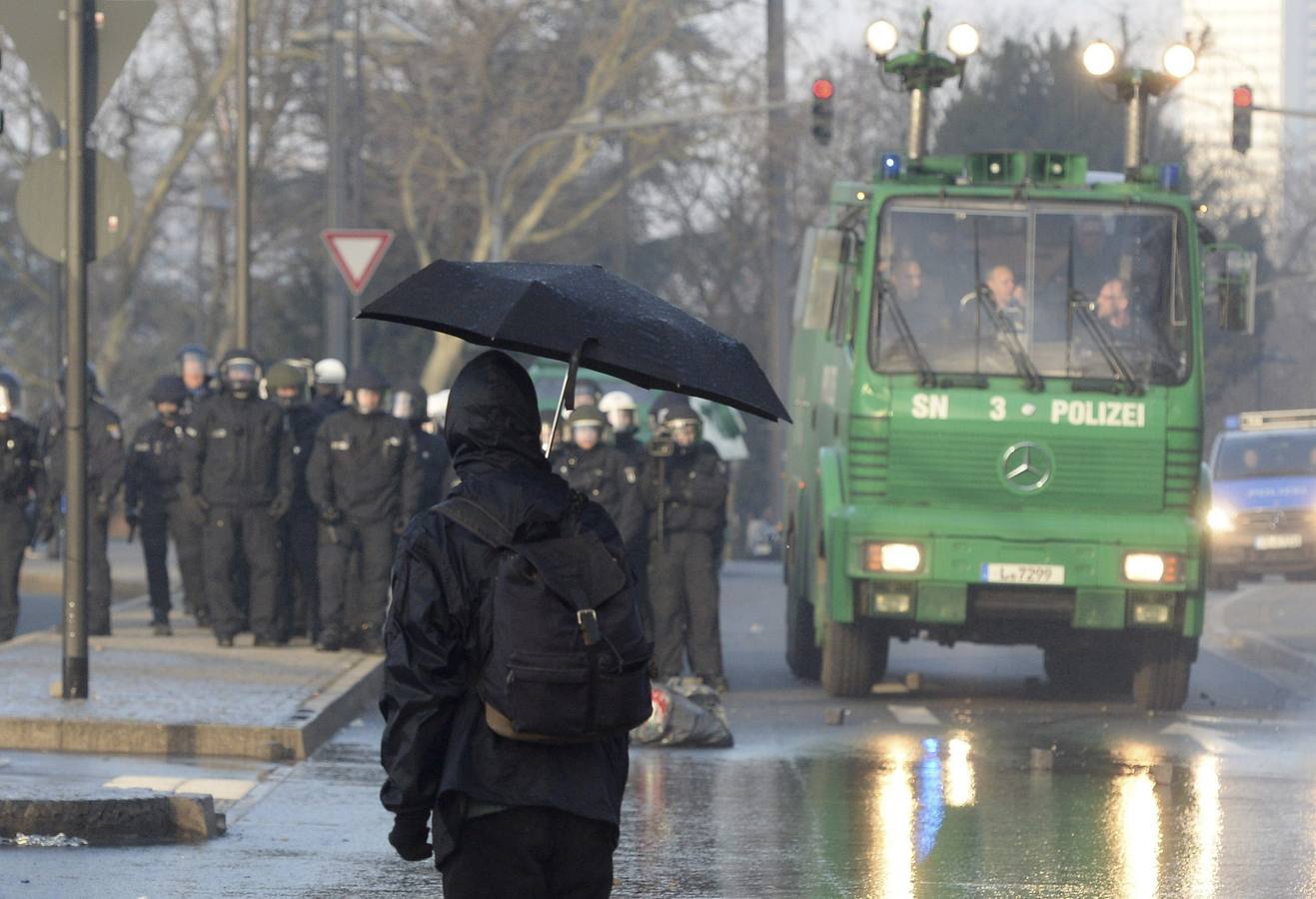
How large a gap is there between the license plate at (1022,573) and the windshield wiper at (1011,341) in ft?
3.24

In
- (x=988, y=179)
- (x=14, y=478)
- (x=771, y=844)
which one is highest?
(x=988, y=179)

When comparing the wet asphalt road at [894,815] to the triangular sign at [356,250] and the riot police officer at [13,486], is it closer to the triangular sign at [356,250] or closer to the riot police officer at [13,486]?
the riot police officer at [13,486]

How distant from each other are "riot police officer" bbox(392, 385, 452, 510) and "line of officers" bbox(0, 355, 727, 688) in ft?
0.06

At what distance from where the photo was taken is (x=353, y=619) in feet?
50.9

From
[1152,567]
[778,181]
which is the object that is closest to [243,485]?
[1152,567]

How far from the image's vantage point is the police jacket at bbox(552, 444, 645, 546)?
591 inches

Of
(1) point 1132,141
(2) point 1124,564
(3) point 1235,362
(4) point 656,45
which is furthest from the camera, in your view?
(3) point 1235,362

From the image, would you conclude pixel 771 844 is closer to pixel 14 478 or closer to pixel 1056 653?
pixel 1056 653

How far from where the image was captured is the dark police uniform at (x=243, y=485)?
15500mm

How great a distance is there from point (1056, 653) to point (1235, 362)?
4195cm

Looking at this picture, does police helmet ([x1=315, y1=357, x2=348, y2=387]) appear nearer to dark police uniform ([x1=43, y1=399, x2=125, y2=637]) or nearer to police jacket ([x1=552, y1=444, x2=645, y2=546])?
dark police uniform ([x1=43, y1=399, x2=125, y2=637])

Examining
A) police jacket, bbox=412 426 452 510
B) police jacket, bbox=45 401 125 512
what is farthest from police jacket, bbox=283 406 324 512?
police jacket, bbox=45 401 125 512

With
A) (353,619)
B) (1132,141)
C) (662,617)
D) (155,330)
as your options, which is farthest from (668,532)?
(155,330)

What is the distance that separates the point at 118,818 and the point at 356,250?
12.9 meters
